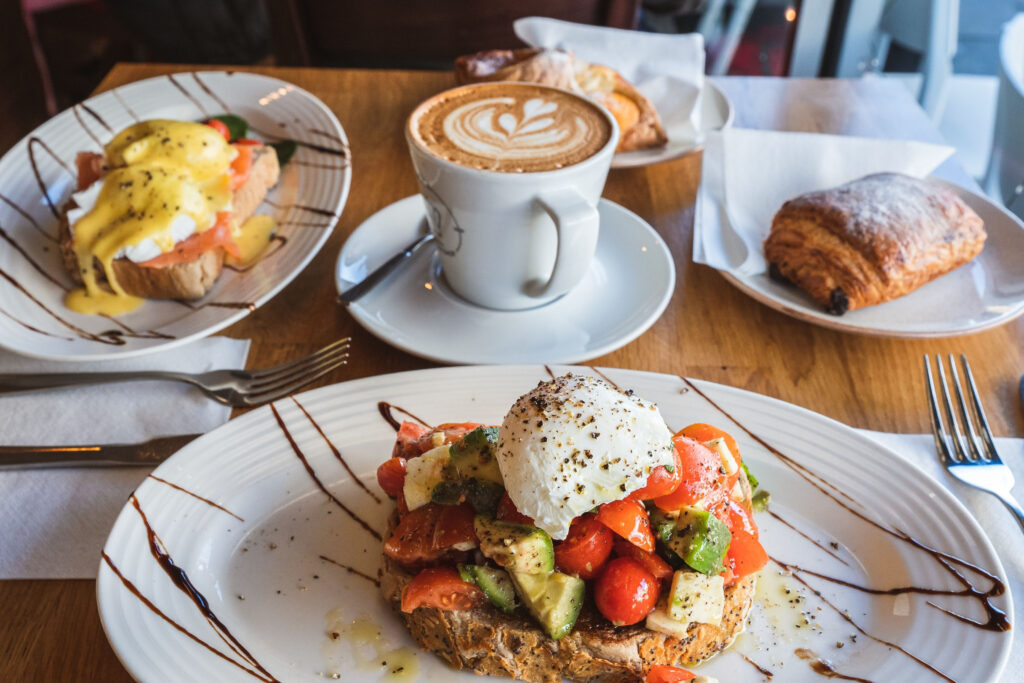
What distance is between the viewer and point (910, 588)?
1.00 m

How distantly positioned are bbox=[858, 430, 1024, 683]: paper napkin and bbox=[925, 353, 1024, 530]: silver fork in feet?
0.06

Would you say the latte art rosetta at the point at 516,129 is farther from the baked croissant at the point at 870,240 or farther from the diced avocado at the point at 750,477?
the diced avocado at the point at 750,477

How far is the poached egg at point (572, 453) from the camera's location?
896 millimetres

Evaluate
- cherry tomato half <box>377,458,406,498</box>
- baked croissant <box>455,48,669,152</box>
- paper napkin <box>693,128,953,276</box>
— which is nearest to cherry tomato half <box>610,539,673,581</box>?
cherry tomato half <box>377,458,406,498</box>

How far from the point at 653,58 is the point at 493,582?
1.88 meters

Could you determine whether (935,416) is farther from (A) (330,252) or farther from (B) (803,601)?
(A) (330,252)

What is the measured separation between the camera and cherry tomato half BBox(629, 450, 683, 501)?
0.94 meters

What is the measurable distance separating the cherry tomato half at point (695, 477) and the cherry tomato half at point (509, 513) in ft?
0.59

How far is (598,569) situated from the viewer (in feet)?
3.13

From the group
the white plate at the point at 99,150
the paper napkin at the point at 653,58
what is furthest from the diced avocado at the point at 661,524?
the paper napkin at the point at 653,58

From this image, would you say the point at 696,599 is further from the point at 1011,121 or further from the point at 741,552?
the point at 1011,121

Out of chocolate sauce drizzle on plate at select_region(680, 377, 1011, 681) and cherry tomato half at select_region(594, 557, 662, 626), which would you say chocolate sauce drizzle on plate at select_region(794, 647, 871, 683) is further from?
cherry tomato half at select_region(594, 557, 662, 626)

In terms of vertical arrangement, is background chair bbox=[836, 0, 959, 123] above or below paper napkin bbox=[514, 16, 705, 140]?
below

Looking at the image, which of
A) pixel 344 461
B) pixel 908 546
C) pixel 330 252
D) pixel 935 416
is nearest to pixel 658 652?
pixel 908 546
